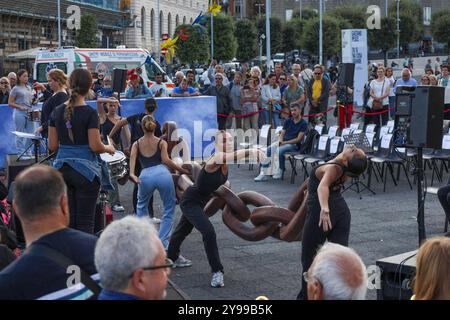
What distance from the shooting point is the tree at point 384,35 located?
2451 inches

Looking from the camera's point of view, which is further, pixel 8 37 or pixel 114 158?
pixel 8 37

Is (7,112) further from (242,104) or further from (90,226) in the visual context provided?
(90,226)

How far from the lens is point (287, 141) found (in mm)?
14312

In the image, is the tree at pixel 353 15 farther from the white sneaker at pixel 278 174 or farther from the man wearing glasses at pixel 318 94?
the white sneaker at pixel 278 174

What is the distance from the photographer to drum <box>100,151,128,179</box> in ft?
29.5

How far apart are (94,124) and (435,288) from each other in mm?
4055

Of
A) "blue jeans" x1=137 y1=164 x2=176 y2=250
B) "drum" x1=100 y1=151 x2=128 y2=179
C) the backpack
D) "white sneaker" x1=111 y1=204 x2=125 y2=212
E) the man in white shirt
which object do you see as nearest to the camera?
"blue jeans" x1=137 y1=164 x2=176 y2=250

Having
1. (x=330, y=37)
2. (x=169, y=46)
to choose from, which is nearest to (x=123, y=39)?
(x=330, y=37)

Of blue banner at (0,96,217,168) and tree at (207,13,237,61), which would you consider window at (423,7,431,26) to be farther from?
blue banner at (0,96,217,168)

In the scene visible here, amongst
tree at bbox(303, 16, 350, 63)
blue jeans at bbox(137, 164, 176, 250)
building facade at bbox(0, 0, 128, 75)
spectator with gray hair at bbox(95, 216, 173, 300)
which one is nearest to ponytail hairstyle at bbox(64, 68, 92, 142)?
blue jeans at bbox(137, 164, 176, 250)

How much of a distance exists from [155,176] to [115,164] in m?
0.72

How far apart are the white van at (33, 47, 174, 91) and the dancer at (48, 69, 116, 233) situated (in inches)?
647
